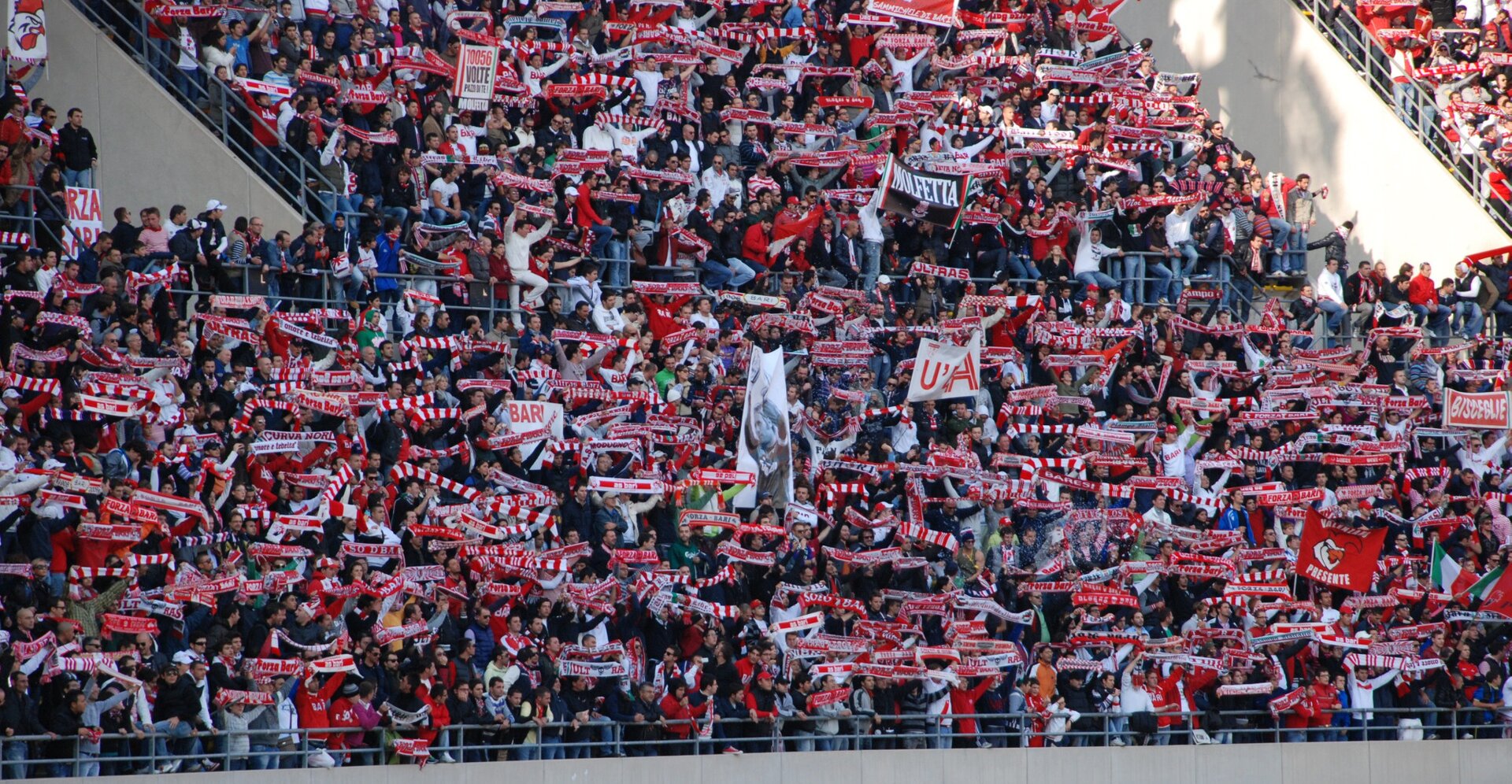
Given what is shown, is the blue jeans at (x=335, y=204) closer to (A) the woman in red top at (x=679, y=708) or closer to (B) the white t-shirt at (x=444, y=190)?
(B) the white t-shirt at (x=444, y=190)

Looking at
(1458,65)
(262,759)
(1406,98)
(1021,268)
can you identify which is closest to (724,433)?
(1021,268)

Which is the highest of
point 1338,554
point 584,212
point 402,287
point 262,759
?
point 584,212

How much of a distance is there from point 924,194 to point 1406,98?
1103 centimetres

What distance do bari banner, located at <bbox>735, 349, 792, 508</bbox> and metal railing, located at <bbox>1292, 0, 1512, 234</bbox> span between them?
1476cm

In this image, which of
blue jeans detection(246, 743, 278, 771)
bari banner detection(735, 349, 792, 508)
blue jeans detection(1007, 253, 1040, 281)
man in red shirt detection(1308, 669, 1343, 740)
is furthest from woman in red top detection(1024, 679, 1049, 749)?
blue jeans detection(246, 743, 278, 771)

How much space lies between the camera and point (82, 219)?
2581cm

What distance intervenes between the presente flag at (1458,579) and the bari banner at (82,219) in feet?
53.9

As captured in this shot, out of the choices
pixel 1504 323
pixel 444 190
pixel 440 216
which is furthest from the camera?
pixel 1504 323

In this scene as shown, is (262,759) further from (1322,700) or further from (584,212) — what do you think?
(1322,700)

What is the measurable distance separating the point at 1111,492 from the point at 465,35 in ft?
31.5

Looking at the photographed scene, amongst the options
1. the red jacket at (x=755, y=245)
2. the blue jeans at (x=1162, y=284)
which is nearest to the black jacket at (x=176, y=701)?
the red jacket at (x=755, y=245)

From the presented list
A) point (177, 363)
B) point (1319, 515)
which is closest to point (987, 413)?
point (1319, 515)

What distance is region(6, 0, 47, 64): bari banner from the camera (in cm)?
2612

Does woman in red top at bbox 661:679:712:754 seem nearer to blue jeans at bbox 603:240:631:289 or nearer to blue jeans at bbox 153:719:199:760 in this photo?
blue jeans at bbox 153:719:199:760
